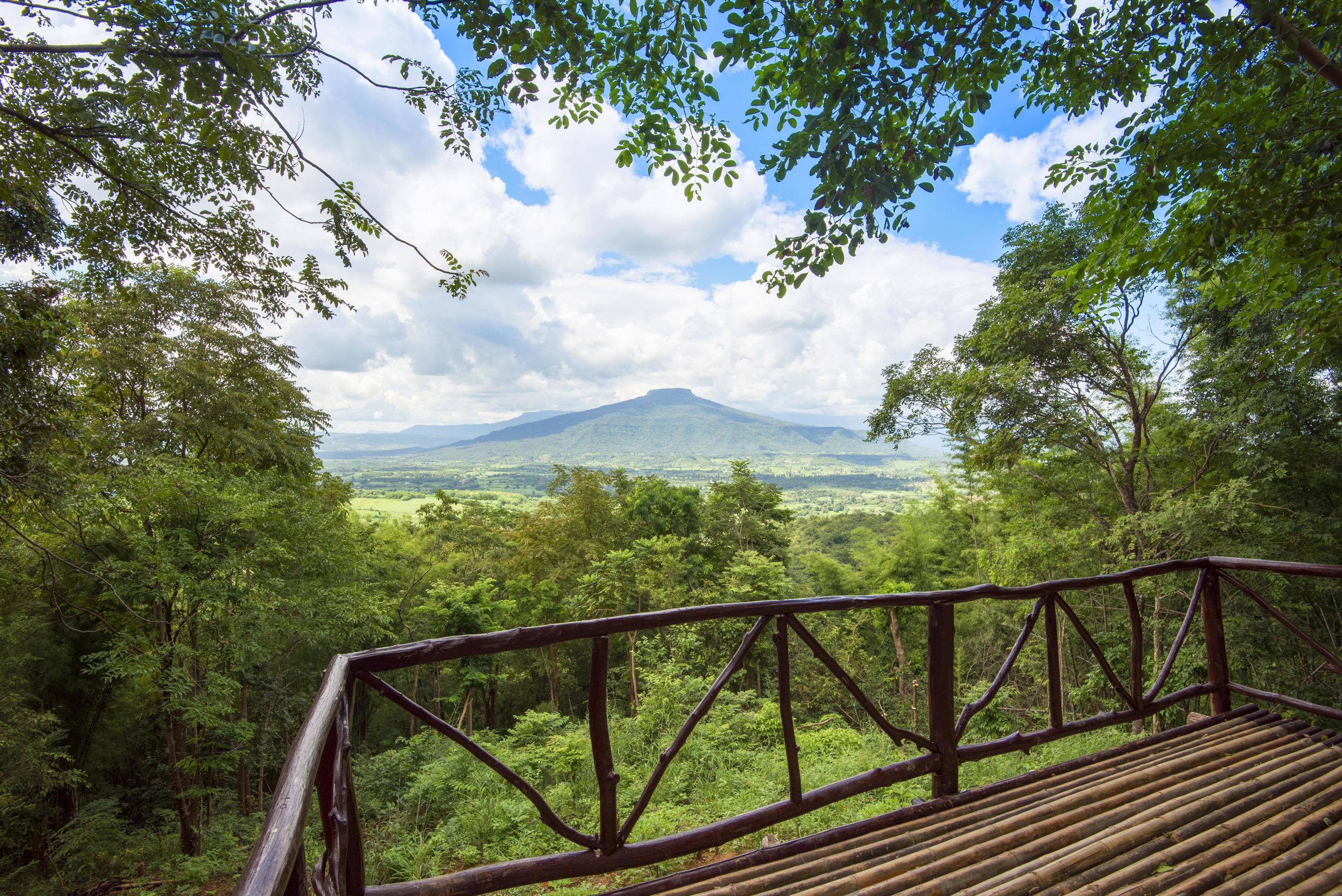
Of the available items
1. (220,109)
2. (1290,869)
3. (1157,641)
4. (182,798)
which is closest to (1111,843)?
(1290,869)

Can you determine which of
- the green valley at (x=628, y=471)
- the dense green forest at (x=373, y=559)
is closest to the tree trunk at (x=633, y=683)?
the dense green forest at (x=373, y=559)

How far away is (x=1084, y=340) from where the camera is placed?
6.89 m

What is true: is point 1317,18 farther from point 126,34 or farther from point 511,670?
point 511,670

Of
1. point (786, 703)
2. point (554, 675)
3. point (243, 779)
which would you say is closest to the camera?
point (786, 703)

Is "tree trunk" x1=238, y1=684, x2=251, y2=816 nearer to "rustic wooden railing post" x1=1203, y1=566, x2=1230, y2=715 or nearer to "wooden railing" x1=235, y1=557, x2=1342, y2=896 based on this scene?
"wooden railing" x1=235, y1=557, x2=1342, y2=896

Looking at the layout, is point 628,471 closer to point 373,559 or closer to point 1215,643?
point 373,559

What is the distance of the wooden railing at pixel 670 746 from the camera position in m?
1.02

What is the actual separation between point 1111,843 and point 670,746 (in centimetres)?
136

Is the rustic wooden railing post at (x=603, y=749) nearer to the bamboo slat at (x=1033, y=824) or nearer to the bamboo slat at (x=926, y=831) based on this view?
the bamboo slat at (x=926, y=831)

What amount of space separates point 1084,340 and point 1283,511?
9.85 ft

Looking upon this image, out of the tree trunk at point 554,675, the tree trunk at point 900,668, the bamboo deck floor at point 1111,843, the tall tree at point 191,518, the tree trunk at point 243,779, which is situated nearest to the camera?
the bamboo deck floor at point 1111,843

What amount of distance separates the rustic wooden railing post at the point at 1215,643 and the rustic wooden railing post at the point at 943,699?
165 centimetres

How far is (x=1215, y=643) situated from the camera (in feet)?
8.66

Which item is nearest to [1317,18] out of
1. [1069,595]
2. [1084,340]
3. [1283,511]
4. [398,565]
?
[1084,340]
